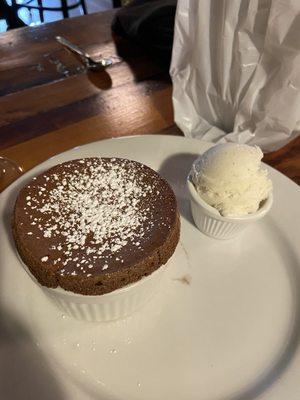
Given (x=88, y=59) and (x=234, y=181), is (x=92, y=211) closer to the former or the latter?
(x=234, y=181)

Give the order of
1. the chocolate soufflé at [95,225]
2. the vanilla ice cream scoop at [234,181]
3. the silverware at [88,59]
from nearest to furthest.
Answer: the chocolate soufflé at [95,225] → the vanilla ice cream scoop at [234,181] → the silverware at [88,59]

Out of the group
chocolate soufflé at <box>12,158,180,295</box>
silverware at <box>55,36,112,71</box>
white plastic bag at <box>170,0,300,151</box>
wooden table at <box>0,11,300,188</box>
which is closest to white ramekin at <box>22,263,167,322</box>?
chocolate soufflé at <box>12,158,180,295</box>

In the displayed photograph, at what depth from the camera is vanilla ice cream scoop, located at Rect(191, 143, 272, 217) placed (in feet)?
3.17

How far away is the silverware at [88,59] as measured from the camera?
1540 mm

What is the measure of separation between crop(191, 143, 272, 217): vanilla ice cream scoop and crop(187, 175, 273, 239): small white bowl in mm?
13

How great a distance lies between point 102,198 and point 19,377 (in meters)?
0.40

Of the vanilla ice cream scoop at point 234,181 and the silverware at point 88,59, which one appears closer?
the vanilla ice cream scoop at point 234,181

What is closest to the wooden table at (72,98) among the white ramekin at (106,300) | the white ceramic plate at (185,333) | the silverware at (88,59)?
the silverware at (88,59)

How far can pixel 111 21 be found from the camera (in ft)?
6.04

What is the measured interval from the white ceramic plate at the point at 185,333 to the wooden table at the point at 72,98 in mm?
243

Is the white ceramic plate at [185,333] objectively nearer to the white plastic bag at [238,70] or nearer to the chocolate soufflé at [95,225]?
the chocolate soufflé at [95,225]

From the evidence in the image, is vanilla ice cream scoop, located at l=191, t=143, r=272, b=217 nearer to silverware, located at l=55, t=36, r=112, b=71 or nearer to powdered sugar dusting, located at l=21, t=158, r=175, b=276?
powdered sugar dusting, located at l=21, t=158, r=175, b=276

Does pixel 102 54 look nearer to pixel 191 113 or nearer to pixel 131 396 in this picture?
pixel 191 113

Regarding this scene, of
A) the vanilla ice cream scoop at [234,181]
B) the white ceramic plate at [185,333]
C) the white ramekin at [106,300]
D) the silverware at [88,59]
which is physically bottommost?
the white ceramic plate at [185,333]
